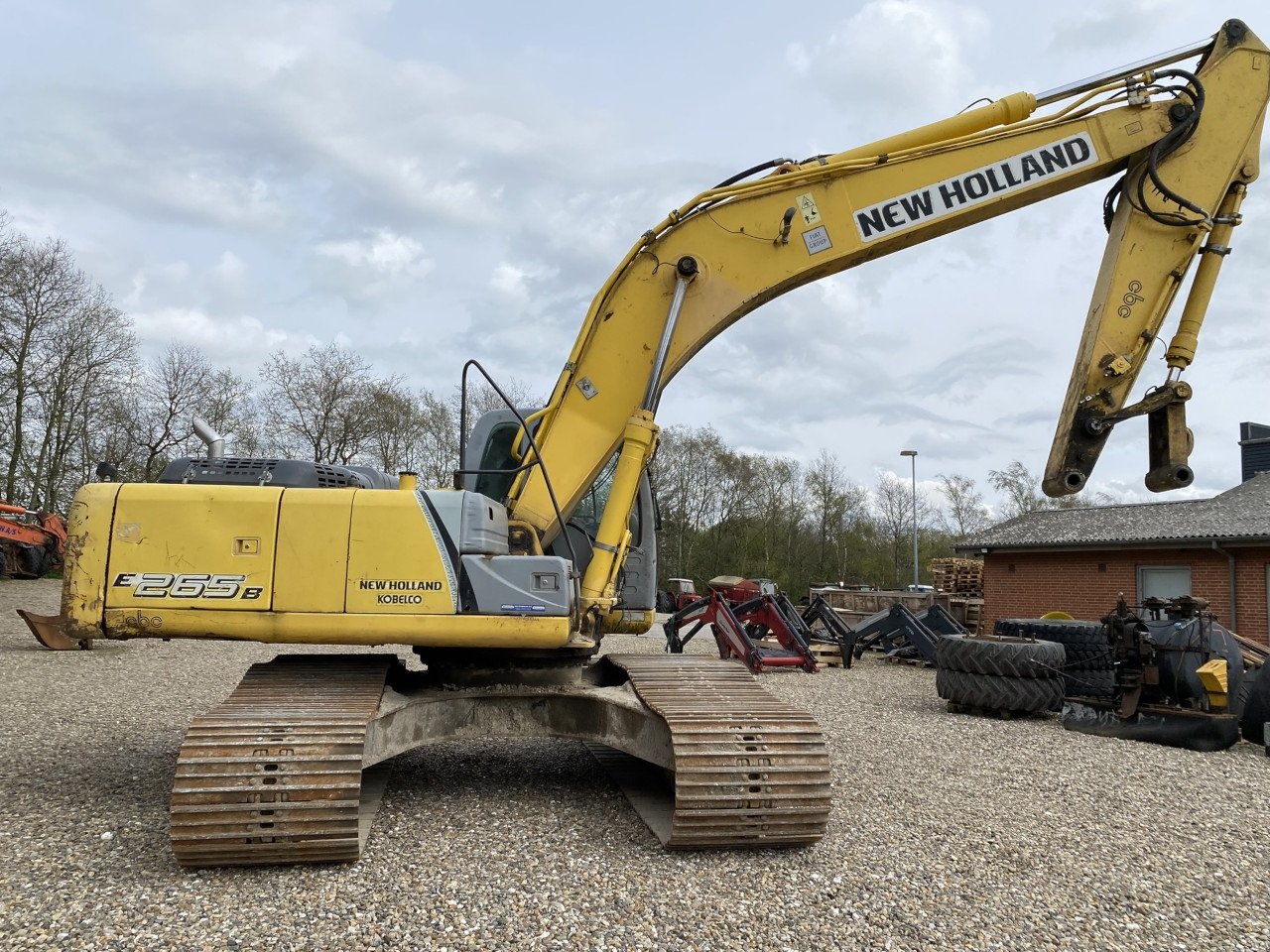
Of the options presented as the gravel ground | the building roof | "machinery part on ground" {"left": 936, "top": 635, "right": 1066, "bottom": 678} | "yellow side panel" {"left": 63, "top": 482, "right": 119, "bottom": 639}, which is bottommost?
the gravel ground

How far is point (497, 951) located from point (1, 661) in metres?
12.9

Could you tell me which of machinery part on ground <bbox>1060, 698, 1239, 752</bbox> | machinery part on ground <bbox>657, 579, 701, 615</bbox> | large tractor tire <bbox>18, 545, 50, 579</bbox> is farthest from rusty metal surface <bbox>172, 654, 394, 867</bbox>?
machinery part on ground <bbox>657, 579, 701, 615</bbox>

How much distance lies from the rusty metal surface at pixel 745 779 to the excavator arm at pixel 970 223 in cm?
136

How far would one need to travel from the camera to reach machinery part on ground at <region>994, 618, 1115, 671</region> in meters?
10.3

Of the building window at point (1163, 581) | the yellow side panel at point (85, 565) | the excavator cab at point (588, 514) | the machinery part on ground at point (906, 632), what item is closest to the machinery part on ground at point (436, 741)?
the excavator cab at point (588, 514)

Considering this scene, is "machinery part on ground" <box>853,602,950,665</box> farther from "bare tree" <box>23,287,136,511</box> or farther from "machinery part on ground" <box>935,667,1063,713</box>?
"bare tree" <box>23,287,136,511</box>

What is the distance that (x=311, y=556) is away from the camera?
4.96m

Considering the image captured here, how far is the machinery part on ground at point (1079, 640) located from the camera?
1028 cm

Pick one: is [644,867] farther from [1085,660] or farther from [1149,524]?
[1149,524]

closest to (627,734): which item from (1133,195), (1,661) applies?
(1133,195)

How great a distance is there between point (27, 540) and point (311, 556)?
1872 centimetres

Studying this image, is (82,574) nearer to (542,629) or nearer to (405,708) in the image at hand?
(405,708)

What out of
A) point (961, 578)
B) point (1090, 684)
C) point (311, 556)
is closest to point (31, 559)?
point (311, 556)

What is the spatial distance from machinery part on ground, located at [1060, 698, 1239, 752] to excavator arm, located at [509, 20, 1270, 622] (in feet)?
12.6
